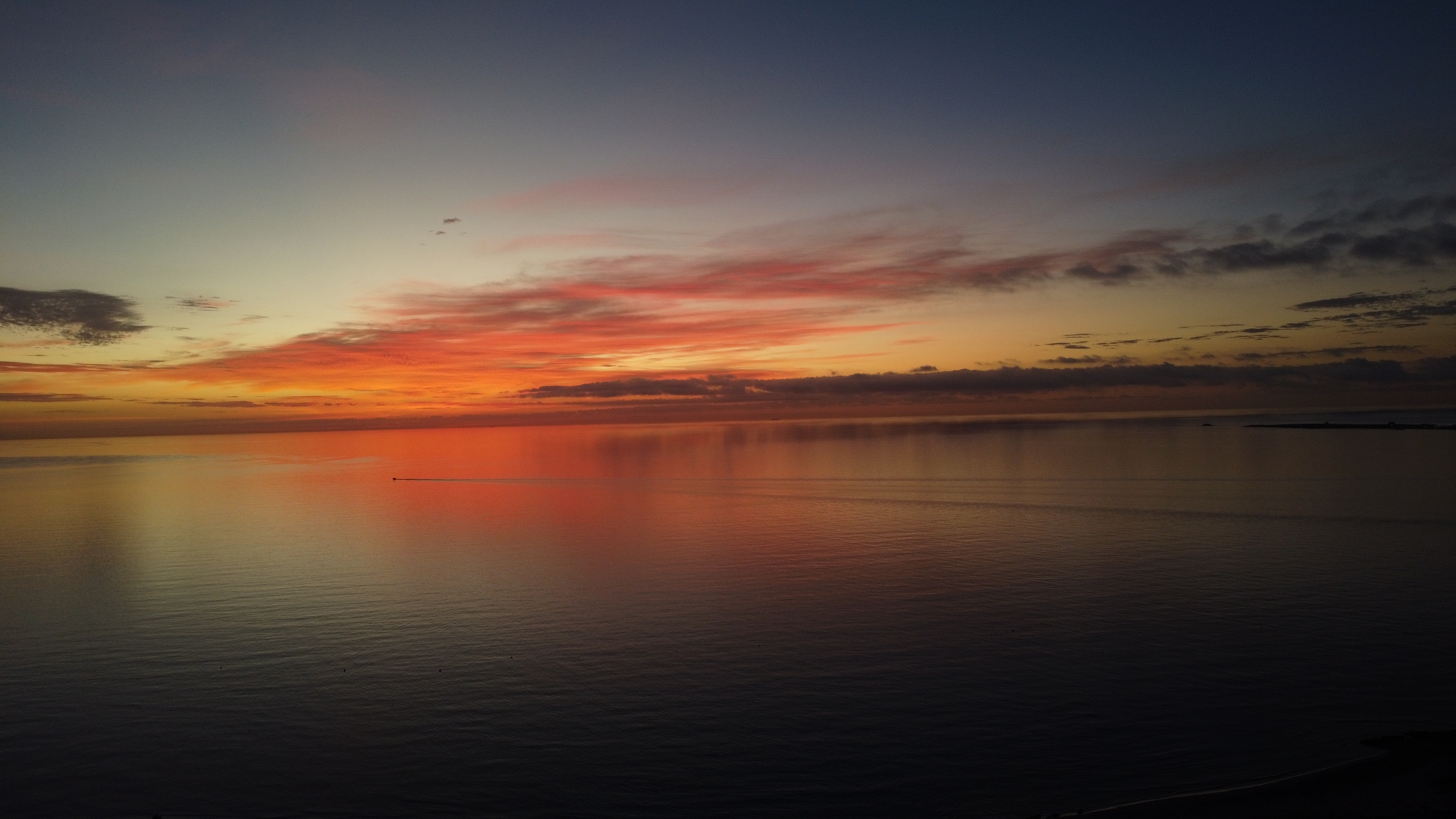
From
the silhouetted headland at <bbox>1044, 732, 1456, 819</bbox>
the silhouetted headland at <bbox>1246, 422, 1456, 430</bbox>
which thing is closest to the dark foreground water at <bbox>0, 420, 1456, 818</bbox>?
the silhouetted headland at <bbox>1044, 732, 1456, 819</bbox>

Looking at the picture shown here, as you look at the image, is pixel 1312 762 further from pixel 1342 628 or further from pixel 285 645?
pixel 285 645

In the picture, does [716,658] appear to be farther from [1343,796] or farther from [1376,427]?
[1376,427]

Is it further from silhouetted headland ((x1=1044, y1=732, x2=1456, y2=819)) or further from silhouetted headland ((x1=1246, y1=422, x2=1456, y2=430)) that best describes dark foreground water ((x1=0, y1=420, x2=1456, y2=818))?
silhouetted headland ((x1=1246, y1=422, x2=1456, y2=430))

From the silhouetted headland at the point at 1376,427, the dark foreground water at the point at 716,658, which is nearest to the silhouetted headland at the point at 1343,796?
the dark foreground water at the point at 716,658

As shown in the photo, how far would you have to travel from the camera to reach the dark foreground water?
13.4 m

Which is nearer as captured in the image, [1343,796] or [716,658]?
[1343,796]

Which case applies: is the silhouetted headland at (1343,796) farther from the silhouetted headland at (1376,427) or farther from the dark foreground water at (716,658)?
the silhouetted headland at (1376,427)

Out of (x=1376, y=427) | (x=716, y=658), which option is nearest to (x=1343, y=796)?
(x=716, y=658)

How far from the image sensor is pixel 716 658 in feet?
64.0

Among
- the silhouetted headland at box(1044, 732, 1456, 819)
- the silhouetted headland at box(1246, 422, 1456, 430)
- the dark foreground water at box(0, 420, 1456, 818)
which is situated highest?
the silhouetted headland at box(1044, 732, 1456, 819)

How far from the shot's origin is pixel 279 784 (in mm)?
13609

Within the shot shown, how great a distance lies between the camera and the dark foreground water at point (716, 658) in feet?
44.0

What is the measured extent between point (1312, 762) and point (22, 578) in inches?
1586

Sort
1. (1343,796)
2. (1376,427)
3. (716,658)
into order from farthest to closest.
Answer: (1376,427)
(716,658)
(1343,796)
